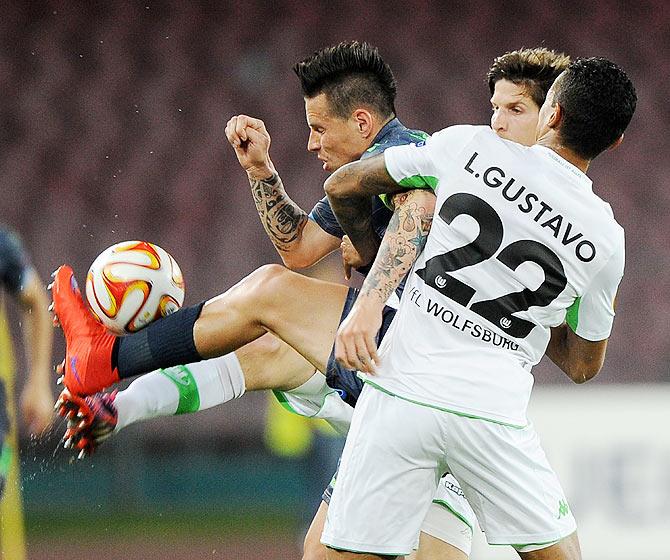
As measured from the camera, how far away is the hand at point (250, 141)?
9.13ft

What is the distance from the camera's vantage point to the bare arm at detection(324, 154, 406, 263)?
7.95 ft

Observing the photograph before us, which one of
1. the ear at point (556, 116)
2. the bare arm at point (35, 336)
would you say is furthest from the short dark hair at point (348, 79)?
the bare arm at point (35, 336)

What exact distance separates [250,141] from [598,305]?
0.87 metres

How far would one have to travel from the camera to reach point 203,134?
6.05 meters

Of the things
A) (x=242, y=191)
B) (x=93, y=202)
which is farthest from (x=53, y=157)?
(x=242, y=191)

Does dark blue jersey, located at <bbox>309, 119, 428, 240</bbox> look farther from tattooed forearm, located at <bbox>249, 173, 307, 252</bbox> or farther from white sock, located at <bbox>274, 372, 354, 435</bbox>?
white sock, located at <bbox>274, 372, 354, 435</bbox>

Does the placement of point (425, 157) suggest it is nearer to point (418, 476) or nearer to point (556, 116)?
point (556, 116)

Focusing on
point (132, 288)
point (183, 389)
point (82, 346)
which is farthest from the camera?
point (183, 389)

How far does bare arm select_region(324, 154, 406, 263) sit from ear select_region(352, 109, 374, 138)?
23cm

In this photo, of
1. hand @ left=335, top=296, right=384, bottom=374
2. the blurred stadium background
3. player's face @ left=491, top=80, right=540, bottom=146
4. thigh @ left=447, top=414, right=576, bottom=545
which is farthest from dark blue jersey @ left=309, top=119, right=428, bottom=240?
the blurred stadium background

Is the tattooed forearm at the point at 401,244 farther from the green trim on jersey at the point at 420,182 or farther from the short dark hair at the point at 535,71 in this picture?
the short dark hair at the point at 535,71

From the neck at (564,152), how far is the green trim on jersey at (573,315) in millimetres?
261

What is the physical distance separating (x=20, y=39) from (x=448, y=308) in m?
4.10

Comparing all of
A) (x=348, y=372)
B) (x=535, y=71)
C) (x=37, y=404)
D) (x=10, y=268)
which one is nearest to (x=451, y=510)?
(x=348, y=372)
